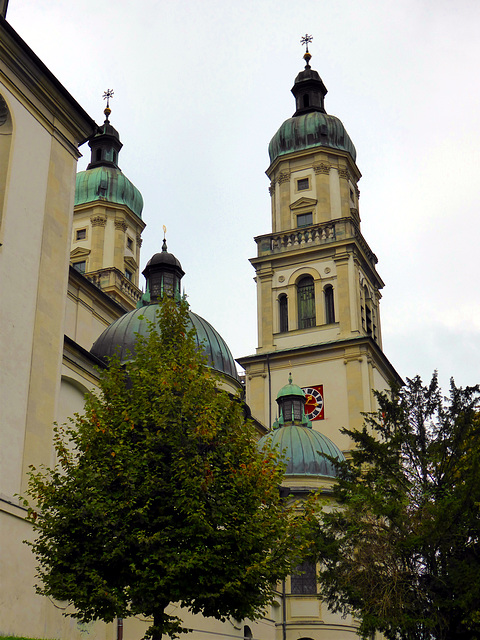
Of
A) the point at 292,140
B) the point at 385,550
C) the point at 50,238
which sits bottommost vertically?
the point at 385,550

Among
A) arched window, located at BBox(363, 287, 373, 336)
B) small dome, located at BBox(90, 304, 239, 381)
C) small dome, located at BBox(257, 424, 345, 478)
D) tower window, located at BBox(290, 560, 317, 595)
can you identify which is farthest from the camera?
arched window, located at BBox(363, 287, 373, 336)

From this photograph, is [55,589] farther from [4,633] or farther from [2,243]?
[2,243]

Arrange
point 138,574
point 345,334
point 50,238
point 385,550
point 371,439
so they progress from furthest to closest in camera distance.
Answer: point 345,334
point 371,439
point 385,550
point 50,238
point 138,574

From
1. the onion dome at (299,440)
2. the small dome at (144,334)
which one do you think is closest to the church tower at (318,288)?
the onion dome at (299,440)

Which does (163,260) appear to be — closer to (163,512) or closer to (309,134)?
(309,134)

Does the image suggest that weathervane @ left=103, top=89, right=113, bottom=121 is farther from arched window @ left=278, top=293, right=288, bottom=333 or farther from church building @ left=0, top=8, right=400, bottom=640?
arched window @ left=278, top=293, right=288, bottom=333

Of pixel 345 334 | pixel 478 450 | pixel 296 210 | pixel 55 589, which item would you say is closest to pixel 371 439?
pixel 478 450

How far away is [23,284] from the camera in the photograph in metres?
18.6

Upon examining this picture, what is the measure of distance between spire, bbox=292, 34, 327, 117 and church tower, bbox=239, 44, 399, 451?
1037 millimetres

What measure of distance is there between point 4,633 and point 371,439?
1304 cm

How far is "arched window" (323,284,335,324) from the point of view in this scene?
49.2 metres

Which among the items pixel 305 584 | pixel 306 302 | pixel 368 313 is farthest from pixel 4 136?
pixel 368 313

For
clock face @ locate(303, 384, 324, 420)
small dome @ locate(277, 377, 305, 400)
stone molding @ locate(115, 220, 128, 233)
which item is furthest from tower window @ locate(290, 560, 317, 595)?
stone molding @ locate(115, 220, 128, 233)

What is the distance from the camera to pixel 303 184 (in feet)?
175
